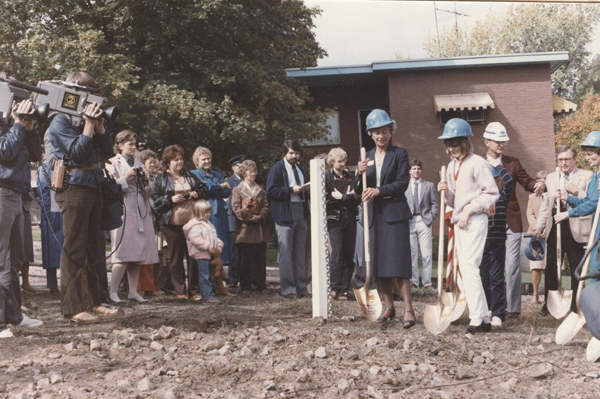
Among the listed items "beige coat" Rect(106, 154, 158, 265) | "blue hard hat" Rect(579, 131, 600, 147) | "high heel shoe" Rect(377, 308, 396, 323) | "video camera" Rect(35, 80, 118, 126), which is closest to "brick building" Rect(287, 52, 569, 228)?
"beige coat" Rect(106, 154, 158, 265)

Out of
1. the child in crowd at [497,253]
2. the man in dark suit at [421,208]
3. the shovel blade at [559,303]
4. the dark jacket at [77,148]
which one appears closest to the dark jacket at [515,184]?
the child in crowd at [497,253]

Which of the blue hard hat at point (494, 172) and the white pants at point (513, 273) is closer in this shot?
the blue hard hat at point (494, 172)

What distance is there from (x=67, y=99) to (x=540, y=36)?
2677cm

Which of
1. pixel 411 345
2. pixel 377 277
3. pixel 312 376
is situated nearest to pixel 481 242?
pixel 377 277

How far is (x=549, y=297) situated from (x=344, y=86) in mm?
18962

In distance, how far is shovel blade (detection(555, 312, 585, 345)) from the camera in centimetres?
582

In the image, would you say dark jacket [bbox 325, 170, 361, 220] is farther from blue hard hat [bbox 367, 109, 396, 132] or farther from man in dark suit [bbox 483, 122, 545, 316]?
blue hard hat [bbox 367, 109, 396, 132]

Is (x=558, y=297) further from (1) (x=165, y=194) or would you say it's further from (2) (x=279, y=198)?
(1) (x=165, y=194)

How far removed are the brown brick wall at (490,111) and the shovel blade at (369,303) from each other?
18.1 meters

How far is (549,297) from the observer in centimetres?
785

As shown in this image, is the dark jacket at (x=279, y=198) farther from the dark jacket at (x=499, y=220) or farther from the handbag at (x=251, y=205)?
the dark jacket at (x=499, y=220)

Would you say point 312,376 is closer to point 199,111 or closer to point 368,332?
point 368,332

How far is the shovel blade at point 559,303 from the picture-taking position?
7.54m

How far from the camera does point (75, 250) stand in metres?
6.32
